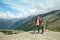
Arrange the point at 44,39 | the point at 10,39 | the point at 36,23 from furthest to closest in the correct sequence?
the point at 36,23, the point at 44,39, the point at 10,39

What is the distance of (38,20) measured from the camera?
30844 mm

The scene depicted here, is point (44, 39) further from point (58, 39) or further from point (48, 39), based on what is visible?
point (58, 39)

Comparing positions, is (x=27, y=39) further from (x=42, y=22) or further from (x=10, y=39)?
(x=42, y=22)

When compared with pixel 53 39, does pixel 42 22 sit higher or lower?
higher

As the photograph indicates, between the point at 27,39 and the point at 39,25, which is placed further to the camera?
the point at 39,25

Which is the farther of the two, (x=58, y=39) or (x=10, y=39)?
(x=58, y=39)

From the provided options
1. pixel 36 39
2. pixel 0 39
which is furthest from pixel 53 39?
pixel 0 39

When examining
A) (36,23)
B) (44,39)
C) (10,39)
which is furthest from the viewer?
(36,23)

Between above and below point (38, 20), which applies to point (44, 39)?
below

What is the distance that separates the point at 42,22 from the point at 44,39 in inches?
273

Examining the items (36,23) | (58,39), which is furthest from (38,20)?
(58,39)

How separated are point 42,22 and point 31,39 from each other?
26.7 feet

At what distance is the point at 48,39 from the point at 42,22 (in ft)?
22.3

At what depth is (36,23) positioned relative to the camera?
30.8 m
